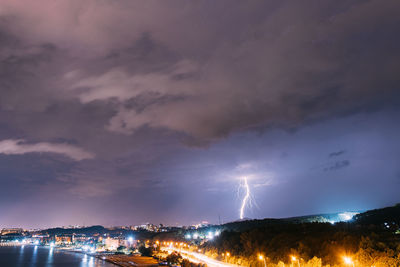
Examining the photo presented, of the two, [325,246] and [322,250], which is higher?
[325,246]

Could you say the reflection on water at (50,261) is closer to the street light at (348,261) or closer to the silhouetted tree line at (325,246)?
the silhouetted tree line at (325,246)

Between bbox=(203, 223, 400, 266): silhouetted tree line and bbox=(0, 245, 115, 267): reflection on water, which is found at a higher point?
bbox=(203, 223, 400, 266): silhouetted tree line

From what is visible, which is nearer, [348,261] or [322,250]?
[348,261]

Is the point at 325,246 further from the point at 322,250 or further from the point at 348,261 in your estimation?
the point at 348,261

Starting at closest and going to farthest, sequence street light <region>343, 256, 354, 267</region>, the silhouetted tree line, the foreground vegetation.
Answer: the foreground vegetation, street light <region>343, 256, 354, 267</region>, the silhouetted tree line

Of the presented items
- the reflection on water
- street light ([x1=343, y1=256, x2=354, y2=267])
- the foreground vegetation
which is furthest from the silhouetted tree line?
the reflection on water

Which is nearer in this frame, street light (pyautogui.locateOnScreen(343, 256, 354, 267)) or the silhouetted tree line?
street light (pyautogui.locateOnScreen(343, 256, 354, 267))

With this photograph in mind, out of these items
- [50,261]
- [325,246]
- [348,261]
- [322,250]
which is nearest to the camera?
[348,261]

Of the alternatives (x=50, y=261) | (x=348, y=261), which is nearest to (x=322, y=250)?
→ (x=348, y=261)

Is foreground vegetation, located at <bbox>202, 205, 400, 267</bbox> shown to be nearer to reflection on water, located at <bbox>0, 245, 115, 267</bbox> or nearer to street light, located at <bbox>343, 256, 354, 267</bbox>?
street light, located at <bbox>343, 256, 354, 267</bbox>

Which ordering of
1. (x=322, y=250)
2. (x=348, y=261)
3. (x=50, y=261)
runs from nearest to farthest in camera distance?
(x=348, y=261) → (x=322, y=250) → (x=50, y=261)

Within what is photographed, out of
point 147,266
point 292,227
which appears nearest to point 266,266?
point 292,227

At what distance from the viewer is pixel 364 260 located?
99.7ft

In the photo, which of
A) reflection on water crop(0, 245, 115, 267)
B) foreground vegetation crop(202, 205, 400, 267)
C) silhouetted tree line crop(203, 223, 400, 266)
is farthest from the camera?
reflection on water crop(0, 245, 115, 267)
